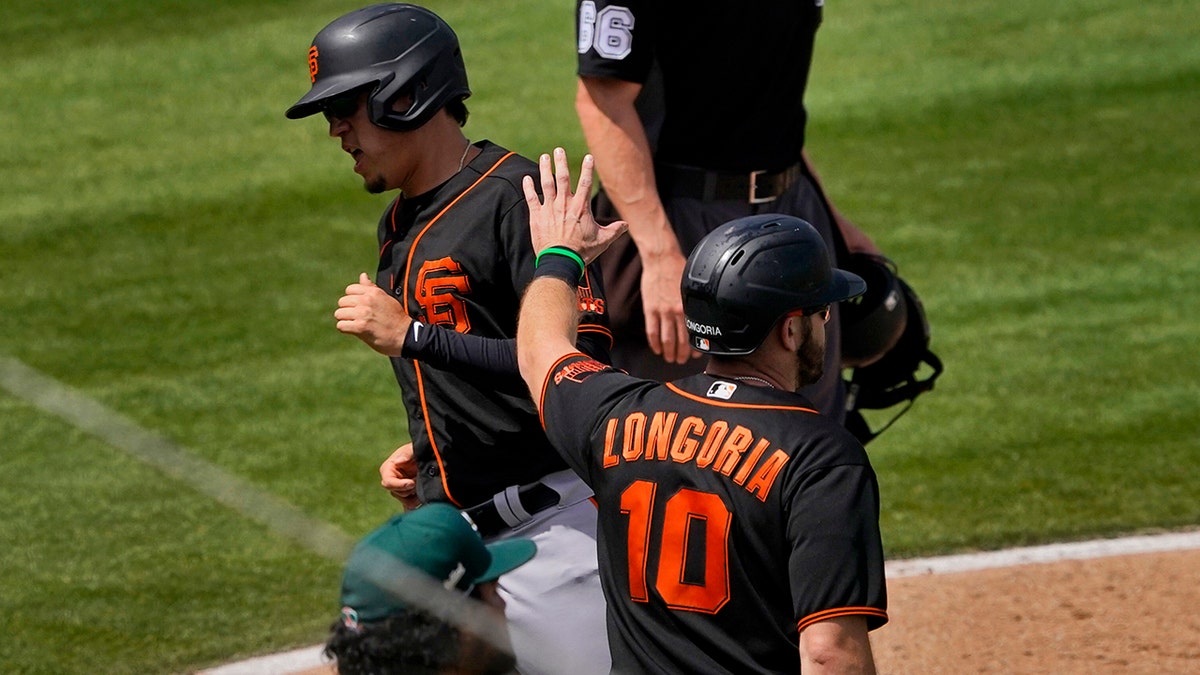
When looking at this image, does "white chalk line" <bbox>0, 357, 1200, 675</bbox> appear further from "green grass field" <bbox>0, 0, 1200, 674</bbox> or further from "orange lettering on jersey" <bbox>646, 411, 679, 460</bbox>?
"orange lettering on jersey" <bbox>646, 411, 679, 460</bbox>

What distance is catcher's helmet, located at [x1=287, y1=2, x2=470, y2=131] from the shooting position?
360 centimetres

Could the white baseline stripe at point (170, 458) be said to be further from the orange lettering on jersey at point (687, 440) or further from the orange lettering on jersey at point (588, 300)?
the orange lettering on jersey at point (687, 440)

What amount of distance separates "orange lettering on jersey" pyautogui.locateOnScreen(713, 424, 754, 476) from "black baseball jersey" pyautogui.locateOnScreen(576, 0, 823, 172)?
168 centimetres

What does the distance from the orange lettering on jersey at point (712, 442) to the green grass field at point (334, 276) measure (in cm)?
266

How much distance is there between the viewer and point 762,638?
10.1ft

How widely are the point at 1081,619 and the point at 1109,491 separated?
1.11 metres

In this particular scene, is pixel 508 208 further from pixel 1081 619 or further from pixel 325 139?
pixel 325 139

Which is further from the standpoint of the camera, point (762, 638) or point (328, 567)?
point (328, 567)

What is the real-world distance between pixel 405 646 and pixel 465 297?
1293 millimetres

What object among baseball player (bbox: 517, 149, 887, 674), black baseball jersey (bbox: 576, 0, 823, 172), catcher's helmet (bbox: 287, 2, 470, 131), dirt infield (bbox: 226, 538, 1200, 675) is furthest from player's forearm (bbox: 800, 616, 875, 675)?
dirt infield (bbox: 226, 538, 1200, 675)

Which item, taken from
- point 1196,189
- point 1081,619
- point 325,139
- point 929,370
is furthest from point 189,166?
point 1081,619

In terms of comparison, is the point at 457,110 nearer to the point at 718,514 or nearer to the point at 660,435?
the point at 660,435

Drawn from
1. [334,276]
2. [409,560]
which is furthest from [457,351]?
[334,276]

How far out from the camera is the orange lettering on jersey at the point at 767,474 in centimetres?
298
